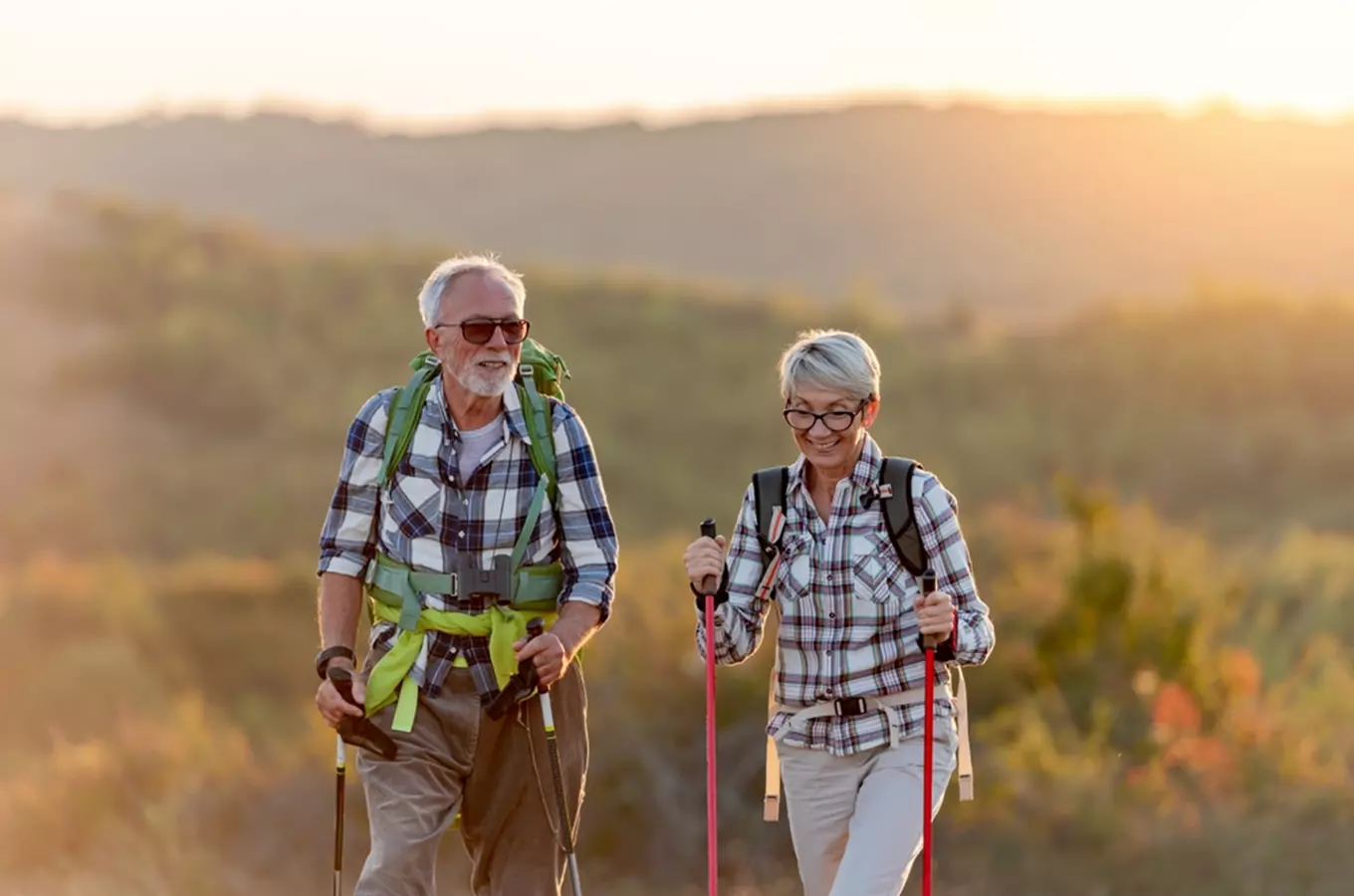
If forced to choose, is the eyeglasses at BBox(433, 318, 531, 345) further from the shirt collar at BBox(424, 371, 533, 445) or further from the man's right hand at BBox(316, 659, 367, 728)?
the man's right hand at BBox(316, 659, 367, 728)

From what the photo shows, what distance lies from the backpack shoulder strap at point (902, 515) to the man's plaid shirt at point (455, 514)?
2.49 feet

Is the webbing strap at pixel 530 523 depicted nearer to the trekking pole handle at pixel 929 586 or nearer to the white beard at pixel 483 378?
the white beard at pixel 483 378

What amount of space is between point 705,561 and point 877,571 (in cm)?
47

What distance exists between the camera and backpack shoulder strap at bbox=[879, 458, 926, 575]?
17.4 ft

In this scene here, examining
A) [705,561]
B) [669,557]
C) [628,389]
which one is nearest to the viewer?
[705,561]

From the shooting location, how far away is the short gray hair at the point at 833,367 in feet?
17.4

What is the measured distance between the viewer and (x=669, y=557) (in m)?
15.1

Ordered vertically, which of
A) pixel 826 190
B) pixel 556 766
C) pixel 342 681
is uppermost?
pixel 826 190

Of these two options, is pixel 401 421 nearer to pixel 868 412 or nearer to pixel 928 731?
pixel 868 412

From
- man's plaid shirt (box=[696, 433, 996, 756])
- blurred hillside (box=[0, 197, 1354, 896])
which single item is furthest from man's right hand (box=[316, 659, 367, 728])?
blurred hillside (box=[0, 197, 1354, 896])

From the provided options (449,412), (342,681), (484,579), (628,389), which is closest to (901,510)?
(484,579)

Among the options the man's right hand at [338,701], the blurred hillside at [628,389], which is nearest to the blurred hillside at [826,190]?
the blurred hillside at [628,389]

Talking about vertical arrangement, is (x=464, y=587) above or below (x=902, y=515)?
below

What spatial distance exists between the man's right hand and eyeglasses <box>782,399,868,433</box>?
136cm
